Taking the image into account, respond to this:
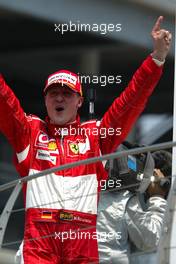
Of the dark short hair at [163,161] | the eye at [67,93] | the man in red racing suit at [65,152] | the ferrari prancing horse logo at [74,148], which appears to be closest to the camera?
the man in red racing suit at [65,152]

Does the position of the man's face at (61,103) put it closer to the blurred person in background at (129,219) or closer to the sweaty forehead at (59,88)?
the sweaty forehead at (59,88)

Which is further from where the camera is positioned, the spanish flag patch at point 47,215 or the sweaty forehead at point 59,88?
the sweaty forehead at point 59,88

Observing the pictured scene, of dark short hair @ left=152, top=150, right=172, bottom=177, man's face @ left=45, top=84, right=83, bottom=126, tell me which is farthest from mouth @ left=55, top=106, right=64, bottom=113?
dark short hair @ left=152, top=150, right=172, bottom=177

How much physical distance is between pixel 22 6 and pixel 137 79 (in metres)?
2.30

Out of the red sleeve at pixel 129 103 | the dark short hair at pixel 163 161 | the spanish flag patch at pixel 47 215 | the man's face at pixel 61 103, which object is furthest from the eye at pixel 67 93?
→ the dark short hair at pixel 163 161

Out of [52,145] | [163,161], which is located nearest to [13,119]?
[52,145]

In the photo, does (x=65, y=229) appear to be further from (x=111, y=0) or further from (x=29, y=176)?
(x=111, y=0)

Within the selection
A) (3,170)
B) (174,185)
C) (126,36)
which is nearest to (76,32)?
(126,36)

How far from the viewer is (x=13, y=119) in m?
3.67

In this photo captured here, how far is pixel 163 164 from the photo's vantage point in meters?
4.27

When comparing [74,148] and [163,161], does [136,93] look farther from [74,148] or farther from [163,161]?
[163,161]

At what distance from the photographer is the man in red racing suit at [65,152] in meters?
3.55

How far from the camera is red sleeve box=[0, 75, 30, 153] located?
365cm

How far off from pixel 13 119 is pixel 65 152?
Result: 22 cm
